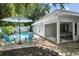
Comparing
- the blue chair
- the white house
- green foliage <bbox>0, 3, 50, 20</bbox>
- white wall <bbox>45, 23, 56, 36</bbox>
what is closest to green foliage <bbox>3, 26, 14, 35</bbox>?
the blue chair

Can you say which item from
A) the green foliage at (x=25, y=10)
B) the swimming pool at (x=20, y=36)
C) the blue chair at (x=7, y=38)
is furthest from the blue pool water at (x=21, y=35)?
the green foliage at (x=25, y=10)

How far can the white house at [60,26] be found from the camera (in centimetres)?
535

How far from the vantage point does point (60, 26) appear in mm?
5359

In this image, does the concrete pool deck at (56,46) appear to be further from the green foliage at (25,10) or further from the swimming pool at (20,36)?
the green foliage at (25,10)

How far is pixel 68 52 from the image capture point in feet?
17.7

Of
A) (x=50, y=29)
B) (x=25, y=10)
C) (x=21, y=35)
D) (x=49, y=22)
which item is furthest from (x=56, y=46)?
(x=25, y=10)

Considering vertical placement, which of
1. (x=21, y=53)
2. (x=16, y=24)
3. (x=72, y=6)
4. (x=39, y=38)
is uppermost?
(x=72, y=6)

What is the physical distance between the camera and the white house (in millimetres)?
5352

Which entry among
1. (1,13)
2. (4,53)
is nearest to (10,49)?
(4,53)

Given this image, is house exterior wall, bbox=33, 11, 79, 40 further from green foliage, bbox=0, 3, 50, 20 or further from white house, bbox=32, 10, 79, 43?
green foliage, bbox=0, 3, 50, 20

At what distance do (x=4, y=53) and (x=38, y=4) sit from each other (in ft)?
5.49

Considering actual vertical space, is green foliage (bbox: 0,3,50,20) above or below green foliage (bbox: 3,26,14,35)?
above

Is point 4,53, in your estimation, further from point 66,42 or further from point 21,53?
point 66,42

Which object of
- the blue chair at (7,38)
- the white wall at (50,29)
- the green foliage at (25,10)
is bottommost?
the blue chair at (7,38)
